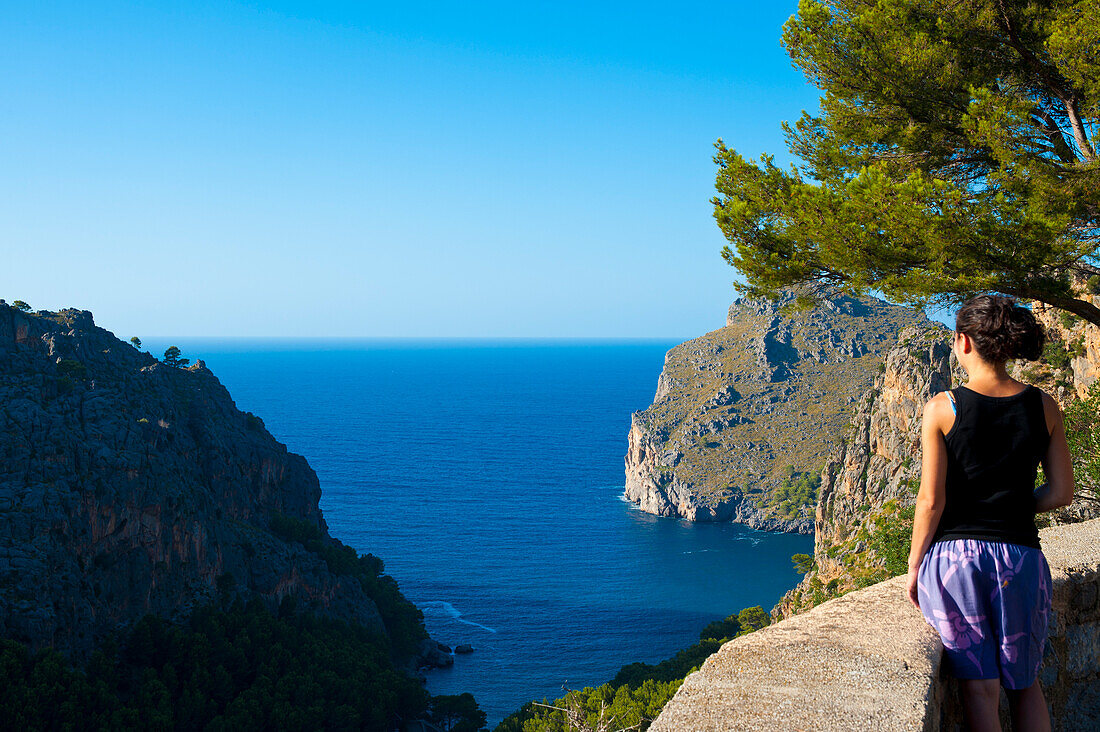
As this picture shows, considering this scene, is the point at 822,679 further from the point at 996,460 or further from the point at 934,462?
the point at 996,460

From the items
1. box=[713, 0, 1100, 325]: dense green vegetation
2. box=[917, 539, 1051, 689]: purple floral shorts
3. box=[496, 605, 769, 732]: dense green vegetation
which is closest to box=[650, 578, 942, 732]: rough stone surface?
box=[917, 539, 1051, 689]: purple floral shorts

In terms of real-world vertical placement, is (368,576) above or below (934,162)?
below

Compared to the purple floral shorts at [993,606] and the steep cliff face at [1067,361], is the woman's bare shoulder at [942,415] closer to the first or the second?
the purple floral shorts at [993,606]

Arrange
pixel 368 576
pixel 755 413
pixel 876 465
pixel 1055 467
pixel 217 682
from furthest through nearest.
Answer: pixel 755 413
pixel 368 576
pixel 876 465
pixel 217 682
pixel 1055 467

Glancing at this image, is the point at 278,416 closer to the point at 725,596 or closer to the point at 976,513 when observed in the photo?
the point at 725,596

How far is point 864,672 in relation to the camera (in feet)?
12.1

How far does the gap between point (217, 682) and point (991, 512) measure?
4464cm

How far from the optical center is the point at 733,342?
132 meters

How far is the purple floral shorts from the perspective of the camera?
3.50m

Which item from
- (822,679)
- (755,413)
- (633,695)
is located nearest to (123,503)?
(633,695)

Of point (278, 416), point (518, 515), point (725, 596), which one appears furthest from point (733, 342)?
point (278, 416)

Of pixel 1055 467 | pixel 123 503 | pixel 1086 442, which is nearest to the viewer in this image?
pixel 1055 467

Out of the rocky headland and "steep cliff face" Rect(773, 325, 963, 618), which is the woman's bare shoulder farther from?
the rocky headland

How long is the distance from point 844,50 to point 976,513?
28.6ft
